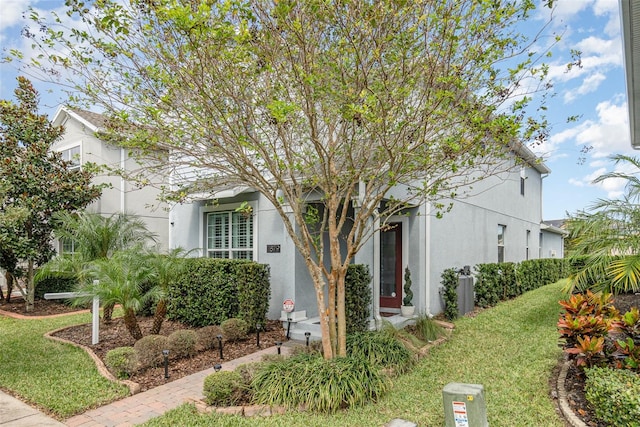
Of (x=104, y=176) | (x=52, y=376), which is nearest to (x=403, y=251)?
(x=52, y=376)

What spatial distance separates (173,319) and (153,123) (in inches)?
220

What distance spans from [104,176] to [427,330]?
512 inches

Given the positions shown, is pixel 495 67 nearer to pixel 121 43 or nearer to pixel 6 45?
pixel 121 43

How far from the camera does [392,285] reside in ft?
35.3

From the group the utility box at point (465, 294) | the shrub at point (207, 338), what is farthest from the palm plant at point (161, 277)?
the utility box at point (465, 294)

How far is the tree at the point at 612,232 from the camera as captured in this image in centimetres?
777

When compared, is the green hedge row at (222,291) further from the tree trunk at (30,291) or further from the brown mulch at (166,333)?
the tree trunk at (30,291)

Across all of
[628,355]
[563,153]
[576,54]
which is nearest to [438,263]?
[563,153]

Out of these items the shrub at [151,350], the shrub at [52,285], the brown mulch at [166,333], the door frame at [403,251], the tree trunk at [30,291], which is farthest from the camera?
the shrub at [52,285]

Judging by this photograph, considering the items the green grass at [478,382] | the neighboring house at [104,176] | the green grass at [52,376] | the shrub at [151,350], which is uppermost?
the neighboring house at [104,176]

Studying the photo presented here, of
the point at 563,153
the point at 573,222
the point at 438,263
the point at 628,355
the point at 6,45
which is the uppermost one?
the point at 6,45

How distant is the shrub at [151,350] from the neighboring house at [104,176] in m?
8.13

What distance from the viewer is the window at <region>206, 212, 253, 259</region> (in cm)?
1044

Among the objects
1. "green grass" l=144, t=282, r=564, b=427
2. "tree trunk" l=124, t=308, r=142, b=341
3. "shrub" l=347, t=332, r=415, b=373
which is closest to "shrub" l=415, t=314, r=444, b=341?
"green grass" l=144, t=282, r=564, b=427
